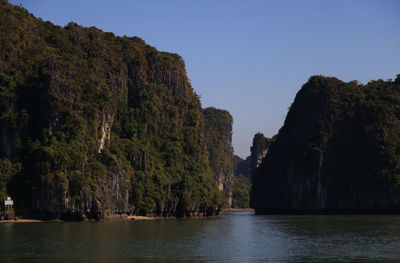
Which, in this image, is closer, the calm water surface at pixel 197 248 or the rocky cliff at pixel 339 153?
the calm water surface at pixel 197 248

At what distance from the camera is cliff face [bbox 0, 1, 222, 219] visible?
89.6 m

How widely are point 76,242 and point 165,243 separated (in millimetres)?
7211

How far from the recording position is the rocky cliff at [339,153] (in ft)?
445

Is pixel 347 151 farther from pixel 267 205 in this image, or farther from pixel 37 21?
pixel 37 21

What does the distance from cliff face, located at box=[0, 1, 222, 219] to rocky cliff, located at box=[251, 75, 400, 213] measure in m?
26.6

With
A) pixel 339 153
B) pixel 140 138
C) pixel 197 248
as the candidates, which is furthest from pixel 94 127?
pixel 339 153

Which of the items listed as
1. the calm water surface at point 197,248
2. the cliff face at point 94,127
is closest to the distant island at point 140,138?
the cliff face at point 94,127

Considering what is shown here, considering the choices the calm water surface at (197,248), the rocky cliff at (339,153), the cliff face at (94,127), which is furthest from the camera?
the rocky cliff at (339,153)

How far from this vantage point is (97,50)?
4951 inches

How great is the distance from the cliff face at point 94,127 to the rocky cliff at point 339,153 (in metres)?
26.6

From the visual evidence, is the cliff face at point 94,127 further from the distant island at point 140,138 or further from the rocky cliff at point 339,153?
the rocky cliff at point 339,153

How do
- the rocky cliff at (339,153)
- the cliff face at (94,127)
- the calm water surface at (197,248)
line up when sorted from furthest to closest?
the rocky cliff at (339,153) → the cliff face at (94,127) → the calm water surface at (197,248)

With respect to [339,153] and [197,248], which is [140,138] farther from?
[197,248]

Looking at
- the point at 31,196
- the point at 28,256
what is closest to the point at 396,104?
the point at 31,196
